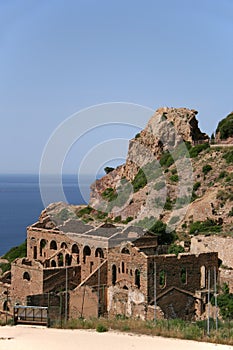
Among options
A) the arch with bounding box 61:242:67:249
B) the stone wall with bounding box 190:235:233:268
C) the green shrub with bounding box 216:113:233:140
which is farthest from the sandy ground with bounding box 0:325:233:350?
the green shrub with bounding box 216:113:233:140

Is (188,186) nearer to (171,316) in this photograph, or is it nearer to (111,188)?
(111,188)

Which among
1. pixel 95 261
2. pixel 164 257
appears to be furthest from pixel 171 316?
pixel 95 261

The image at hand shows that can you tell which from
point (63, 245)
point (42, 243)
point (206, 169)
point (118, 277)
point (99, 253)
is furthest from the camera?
point (206, 169)

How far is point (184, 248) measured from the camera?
45812mm

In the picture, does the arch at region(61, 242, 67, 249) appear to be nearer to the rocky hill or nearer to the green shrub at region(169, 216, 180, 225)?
the rocky hill

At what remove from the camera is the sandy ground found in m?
24.2

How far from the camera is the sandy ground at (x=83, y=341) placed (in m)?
24.2

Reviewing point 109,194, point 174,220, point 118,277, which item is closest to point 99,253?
point 118,277

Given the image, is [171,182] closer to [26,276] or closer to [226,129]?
[226,129]

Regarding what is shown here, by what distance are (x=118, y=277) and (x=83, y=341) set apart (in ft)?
55.0

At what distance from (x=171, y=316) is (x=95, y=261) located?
24.2 ft

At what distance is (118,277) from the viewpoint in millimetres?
41688

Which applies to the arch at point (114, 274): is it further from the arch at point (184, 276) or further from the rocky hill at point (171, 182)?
the rocky hill at point (171, 182)

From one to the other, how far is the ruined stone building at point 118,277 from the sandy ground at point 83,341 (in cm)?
1140
